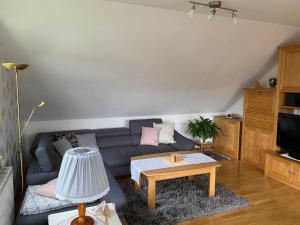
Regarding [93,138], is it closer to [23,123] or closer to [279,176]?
[23,123]

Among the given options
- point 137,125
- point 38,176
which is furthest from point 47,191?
point 137,125

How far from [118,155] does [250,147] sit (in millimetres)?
2549

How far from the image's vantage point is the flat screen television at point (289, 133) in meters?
3.66

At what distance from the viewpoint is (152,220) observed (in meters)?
2.71

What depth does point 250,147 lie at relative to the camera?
458 centimetres

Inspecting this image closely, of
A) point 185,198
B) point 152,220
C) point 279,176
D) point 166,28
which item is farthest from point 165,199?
point 166,28

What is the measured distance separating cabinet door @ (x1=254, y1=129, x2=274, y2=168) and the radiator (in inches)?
154

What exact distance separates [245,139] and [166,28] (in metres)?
2.80

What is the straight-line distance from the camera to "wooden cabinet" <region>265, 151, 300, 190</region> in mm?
3523

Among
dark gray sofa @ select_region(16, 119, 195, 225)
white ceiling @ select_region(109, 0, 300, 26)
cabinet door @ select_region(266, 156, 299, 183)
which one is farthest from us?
cabinet door @ select_region(266, 156, 299, 183)

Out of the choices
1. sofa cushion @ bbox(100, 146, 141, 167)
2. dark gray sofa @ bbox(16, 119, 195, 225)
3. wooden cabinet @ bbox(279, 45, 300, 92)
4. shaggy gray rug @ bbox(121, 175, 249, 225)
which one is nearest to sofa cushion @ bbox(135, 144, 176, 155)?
dark gray sofa @ bbox(16, 119, 195, 225)

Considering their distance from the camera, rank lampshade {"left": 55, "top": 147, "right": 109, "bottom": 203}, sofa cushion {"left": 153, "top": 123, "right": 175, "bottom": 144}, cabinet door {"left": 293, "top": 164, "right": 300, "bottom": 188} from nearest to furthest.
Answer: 1. lampshade {"left": 55, "top": 147, "right": 109, "bottom": 203}
2. cabinet door {"left": 293, "top": 164, "right": 300, "bottom": 188}
3. sofa cushion {"left": 153, "top": 123, "right": 175, "bottom": 144}

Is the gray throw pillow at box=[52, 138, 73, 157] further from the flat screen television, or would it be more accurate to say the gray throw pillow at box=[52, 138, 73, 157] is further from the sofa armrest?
the flat screen television

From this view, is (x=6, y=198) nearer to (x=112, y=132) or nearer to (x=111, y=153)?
(x=111, y=153)
